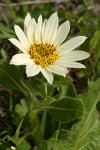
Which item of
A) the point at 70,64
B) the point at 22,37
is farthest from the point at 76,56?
the point at 22,37

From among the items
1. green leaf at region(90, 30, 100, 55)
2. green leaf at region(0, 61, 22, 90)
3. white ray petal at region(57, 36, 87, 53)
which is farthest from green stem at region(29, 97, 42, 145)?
green leaf at region(90, 30, 100, 55)

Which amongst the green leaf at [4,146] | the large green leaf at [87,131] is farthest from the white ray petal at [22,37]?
the green leaf at [4,146]

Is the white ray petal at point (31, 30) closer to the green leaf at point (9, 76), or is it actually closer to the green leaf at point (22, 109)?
the green leaf at point (9, 76)

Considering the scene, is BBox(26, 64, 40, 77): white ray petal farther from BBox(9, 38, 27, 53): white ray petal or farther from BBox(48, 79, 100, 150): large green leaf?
BBox(48, 79, 100, 150): large green leaf

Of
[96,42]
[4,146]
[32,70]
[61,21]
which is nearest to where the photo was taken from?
[32,70]

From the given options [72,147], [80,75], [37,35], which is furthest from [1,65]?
[80,75]

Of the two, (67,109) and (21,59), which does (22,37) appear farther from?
(67,109)
